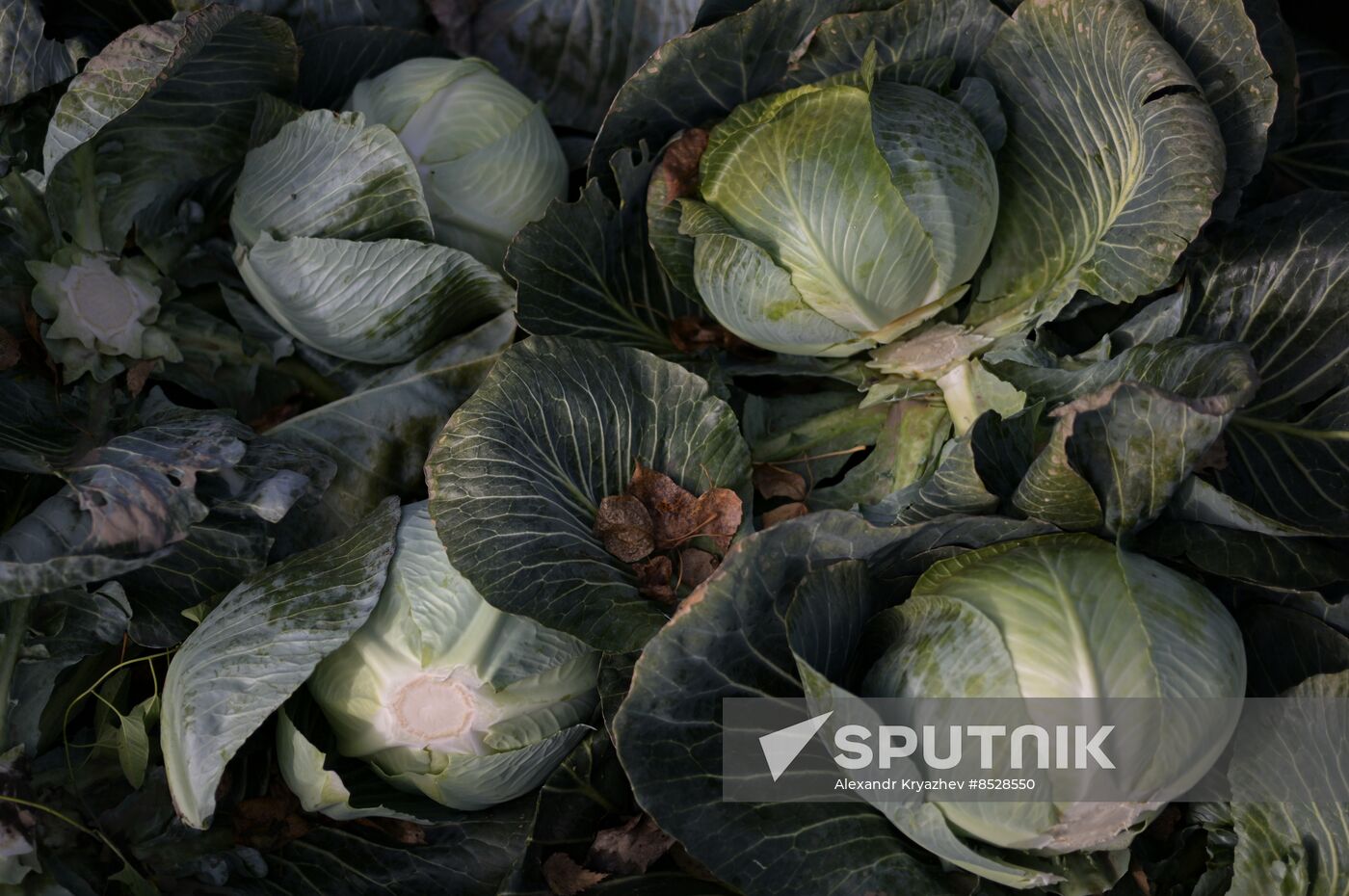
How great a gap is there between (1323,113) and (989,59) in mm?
914

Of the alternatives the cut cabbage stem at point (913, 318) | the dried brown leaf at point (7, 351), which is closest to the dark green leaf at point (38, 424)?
the dried brown leaf at point (7, 351)

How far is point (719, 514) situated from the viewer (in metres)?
2.10

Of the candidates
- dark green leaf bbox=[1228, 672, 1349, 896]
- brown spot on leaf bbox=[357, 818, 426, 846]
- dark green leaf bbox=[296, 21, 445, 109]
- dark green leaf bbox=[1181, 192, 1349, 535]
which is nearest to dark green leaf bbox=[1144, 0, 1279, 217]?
dark green leaf bbox=[1181, 192, 1349, 535]

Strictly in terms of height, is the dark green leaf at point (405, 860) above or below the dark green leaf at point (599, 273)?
below

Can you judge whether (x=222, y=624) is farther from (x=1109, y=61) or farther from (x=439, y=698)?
(x=1109, y=61)

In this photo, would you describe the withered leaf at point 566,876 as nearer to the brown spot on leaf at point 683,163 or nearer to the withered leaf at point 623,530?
the withered leaf at point 623,530

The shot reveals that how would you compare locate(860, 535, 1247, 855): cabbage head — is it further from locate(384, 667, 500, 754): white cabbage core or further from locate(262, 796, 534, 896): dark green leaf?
locate(262, 796, 534, 896): dark green leaf

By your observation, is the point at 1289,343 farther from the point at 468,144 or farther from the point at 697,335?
the point at 468,144

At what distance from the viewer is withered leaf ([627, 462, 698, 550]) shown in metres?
2.11

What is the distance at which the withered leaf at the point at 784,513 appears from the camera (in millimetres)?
2268

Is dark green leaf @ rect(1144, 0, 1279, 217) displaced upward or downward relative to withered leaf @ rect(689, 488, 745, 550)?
upward

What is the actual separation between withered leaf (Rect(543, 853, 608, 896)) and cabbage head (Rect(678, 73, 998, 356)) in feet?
3.48

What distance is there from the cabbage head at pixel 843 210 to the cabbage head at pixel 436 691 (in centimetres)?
74

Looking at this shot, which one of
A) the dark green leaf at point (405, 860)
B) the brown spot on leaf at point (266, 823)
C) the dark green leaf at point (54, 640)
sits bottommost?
the dark green leaf at point (405, 860)
